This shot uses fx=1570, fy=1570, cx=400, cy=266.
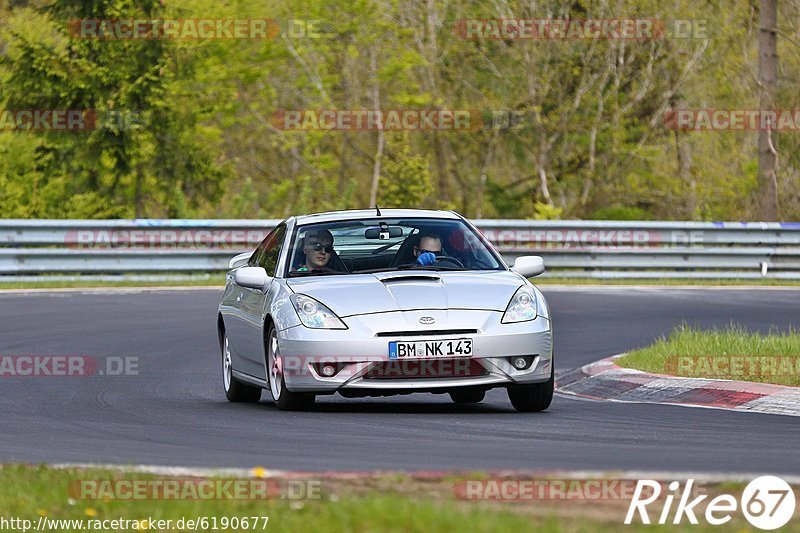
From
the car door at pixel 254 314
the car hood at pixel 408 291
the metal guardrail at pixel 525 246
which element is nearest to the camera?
the car hood at pixel 408 291

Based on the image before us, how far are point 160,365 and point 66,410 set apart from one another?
381 cm

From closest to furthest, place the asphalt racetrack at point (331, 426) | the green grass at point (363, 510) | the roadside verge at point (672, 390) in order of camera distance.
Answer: the green grass at point (363, 510) < the asphalt racetrack at point (331, 426) < the roadside verge at point (672, 390)

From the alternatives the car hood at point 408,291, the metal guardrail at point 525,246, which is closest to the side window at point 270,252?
the car hood at point 408,291

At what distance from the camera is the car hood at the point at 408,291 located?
10.3m

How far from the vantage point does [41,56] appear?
1224 inches

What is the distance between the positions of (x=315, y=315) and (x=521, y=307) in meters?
1.38

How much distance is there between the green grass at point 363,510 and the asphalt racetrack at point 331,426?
2.90 ft

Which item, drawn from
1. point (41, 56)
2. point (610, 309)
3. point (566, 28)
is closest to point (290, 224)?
point (610, 309)

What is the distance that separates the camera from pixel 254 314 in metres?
11.4

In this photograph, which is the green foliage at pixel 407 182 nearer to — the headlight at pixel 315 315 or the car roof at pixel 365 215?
the car roof at pixel 365 215

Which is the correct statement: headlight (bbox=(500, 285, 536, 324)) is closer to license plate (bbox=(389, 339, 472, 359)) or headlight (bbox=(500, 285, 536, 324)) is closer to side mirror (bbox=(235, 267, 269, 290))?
license plate (bbox=(389, 339, 472, 359))

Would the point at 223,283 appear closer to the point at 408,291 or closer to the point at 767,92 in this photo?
the point at 408,291

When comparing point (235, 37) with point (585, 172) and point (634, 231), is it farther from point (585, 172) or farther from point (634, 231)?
point (634, 231)

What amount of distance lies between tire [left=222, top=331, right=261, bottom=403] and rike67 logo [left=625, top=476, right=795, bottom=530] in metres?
6.16
